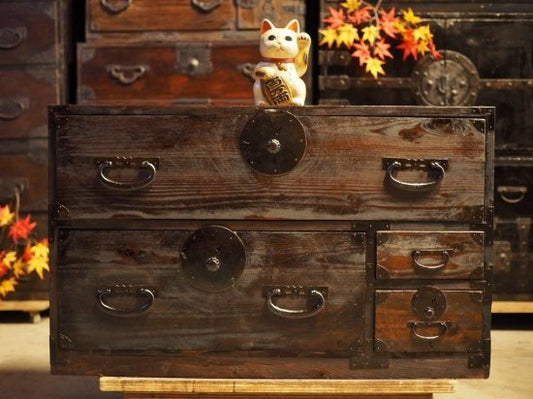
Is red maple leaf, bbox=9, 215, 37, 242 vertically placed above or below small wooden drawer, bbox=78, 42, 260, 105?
below

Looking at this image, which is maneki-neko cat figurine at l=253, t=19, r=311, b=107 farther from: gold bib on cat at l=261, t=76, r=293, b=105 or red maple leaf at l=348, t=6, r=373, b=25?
red maple leaf at l=348, t=6, r=373, b=25

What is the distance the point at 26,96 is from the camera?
2.29 m

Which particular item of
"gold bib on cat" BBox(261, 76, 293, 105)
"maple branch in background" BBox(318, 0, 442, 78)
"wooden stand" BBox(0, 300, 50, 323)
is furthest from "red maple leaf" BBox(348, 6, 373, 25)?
"wooden stand" BBox(0, 300, 50, 323)

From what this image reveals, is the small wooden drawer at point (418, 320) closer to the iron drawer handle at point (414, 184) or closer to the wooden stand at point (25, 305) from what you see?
the iron drawer handle at point (414, 184)

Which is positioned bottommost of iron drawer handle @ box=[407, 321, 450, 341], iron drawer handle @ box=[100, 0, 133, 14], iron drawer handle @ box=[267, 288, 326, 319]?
iron drawer handle @ box=[407, 321, 450, 341]

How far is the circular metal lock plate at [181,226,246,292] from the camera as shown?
1.36 metres

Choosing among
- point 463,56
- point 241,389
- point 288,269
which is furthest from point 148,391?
point 463,56

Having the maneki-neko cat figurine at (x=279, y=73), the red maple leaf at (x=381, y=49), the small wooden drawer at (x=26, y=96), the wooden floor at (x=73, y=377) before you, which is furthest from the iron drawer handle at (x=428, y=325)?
the small wooden drawer at (x=26, y=96)

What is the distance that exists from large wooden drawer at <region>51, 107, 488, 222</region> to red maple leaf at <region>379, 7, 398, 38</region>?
856mm

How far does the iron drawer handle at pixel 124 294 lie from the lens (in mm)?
1356

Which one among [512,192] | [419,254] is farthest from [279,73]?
[512,192]

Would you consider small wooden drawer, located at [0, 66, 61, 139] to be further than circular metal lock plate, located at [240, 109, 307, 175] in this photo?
Yes

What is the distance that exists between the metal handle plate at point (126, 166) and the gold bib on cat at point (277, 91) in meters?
0.28

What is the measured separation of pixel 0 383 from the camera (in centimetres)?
170
